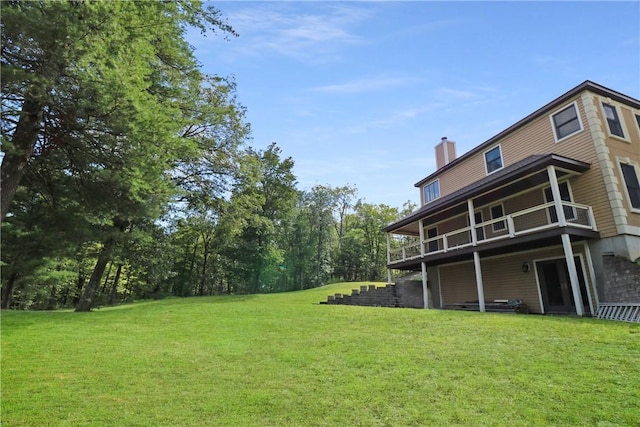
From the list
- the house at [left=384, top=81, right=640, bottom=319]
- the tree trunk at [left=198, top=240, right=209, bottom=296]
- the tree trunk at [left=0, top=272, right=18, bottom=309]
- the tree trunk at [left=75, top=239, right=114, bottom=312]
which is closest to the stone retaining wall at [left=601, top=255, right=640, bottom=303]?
the house at [left=384, top=81, right=640, bottom=319]

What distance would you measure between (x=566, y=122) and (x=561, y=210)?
4.68 m

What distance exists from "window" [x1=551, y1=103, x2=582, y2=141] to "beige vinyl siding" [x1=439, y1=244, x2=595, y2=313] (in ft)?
14.8

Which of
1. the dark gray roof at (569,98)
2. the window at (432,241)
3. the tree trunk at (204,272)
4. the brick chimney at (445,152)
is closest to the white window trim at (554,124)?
the dark gray roof at (569,98)

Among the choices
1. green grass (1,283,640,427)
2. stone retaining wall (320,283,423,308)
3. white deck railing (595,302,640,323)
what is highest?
stone retaining wall (320,283,423,308)

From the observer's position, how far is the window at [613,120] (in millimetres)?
12211

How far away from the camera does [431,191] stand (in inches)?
823

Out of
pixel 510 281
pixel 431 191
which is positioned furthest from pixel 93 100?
pixel 431 191

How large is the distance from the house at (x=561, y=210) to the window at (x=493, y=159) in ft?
0.17

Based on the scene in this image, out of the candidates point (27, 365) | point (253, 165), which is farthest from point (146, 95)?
point (253, 165)

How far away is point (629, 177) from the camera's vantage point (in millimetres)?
11656

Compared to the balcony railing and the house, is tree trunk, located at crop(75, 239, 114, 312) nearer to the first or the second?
the balcony railing

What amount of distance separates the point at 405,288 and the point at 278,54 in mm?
13766

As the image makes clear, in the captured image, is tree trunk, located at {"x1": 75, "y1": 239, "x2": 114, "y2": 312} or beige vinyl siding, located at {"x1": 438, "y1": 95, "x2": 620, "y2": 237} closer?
beige vinyl siding, located at {"x1": 438, "y1": 95, "x2": 620, "y2": 237}

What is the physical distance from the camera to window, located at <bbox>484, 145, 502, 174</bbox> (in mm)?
15789
